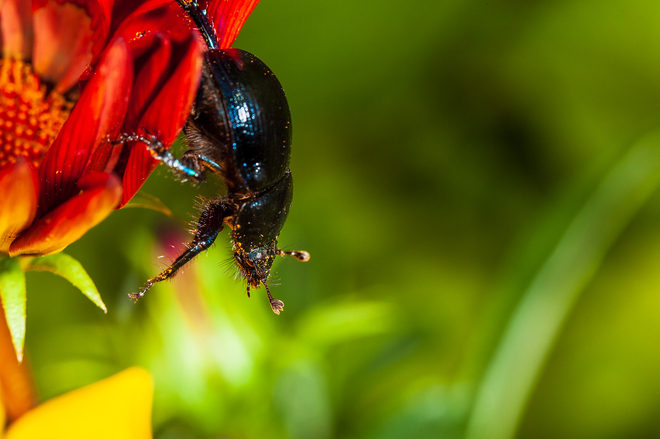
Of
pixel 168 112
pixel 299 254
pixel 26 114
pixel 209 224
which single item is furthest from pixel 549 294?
pixel 26 114

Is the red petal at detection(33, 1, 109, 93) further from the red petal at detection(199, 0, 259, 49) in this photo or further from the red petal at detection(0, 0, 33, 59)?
the red petal at detection(199, 0, 259, 49)

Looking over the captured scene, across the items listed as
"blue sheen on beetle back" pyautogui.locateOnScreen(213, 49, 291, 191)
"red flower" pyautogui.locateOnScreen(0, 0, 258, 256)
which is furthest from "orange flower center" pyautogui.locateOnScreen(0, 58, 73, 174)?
"blue sheen on beetle back" pyautogui.locateOnScreen(213, 49, 291, 191)

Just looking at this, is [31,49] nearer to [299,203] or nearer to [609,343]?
[299,203]

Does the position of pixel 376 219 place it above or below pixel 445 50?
below

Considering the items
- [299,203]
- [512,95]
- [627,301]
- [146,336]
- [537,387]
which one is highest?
[512,95]

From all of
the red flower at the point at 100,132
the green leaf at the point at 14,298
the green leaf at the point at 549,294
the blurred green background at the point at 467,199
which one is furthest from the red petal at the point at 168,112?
the green leaf at the point at 549,294

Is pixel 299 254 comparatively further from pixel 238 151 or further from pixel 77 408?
pixel 77 408

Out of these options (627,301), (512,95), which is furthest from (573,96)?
(627,301)
